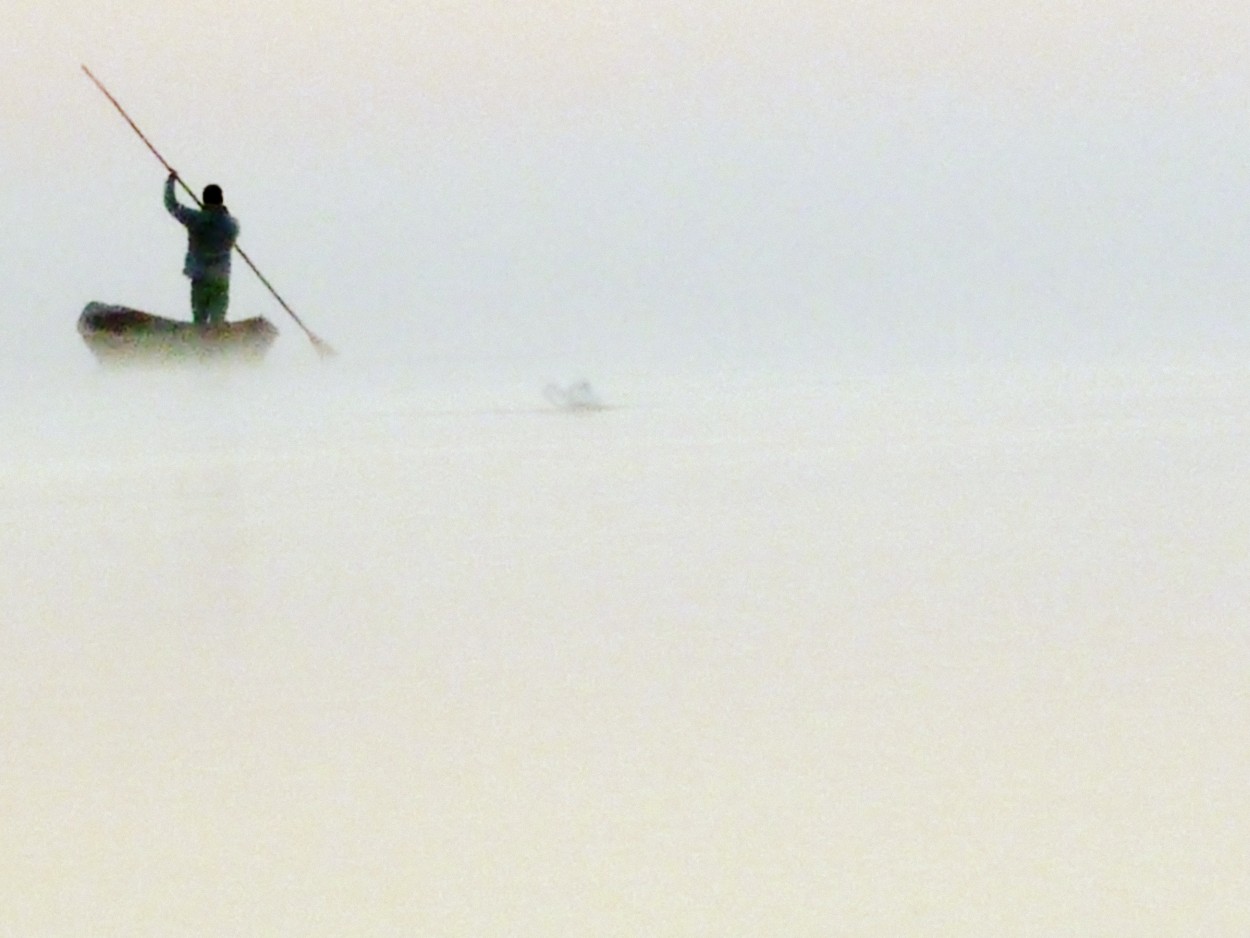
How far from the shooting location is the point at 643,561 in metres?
5.10

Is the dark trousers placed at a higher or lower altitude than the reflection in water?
higher

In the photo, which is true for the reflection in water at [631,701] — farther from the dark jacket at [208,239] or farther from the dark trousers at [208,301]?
the dark trousers at [208,301]

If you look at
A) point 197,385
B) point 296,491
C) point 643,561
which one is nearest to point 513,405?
point 197,385

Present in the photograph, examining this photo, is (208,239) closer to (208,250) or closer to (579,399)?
(208,250)

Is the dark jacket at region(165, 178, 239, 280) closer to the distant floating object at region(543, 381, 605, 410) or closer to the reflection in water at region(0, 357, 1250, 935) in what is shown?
the distant floating object at region(543, 381, 605, 410)

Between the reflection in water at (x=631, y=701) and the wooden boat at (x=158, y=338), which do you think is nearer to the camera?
the reflection in water at (x=631, y=701)

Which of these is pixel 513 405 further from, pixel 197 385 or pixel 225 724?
pixel 225 724

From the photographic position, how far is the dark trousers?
15484 mm

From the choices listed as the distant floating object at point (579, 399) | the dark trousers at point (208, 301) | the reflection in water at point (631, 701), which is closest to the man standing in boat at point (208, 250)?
the dark trousers at point (208, 301)

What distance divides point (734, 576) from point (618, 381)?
26.5 ft

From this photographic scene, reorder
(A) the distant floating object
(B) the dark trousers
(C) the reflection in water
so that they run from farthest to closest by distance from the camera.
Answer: (B) the dark trousers → (A) the distant floating object → (C) the reflection in water

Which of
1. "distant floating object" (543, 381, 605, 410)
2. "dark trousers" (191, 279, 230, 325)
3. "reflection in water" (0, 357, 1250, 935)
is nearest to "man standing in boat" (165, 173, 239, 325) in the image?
"dark trousers" (191, 279, 230, 325)

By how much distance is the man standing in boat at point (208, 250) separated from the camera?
15.0 meters

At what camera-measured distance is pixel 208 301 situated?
15.5 metres
